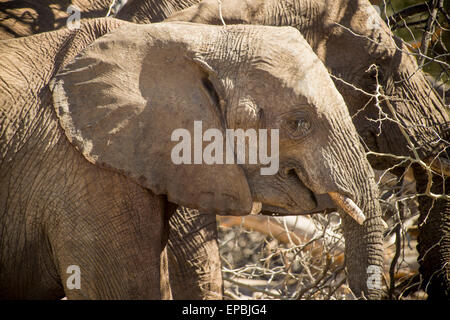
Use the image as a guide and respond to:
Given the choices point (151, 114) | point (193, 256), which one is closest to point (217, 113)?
point (151, 114)

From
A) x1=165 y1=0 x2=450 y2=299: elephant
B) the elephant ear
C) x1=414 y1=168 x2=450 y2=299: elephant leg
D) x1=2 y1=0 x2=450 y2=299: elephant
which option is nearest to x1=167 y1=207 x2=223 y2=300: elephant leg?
x1=2 y1=0 x2=450 y2=299: elephant

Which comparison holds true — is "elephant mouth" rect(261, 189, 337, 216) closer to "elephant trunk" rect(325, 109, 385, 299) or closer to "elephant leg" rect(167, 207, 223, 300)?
"elephant trunk" rect(325, 109, 385, 299)

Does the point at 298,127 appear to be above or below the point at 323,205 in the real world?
above

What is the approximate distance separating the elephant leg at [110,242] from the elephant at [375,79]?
1.16 metres

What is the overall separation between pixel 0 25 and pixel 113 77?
1365mm

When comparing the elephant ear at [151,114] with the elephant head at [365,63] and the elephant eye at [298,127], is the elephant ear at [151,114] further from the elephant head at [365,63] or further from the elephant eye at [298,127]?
the elephant head at [365,63]

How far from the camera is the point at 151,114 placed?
2.85 m

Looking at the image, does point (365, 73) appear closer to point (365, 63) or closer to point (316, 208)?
point (365, 63)

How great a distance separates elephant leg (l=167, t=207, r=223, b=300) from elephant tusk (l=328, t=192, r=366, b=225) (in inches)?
36.6

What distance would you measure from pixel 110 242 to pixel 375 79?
5.35ft

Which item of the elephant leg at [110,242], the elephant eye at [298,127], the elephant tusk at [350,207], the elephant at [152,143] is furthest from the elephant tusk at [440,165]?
the elephant leg at [110,242]
